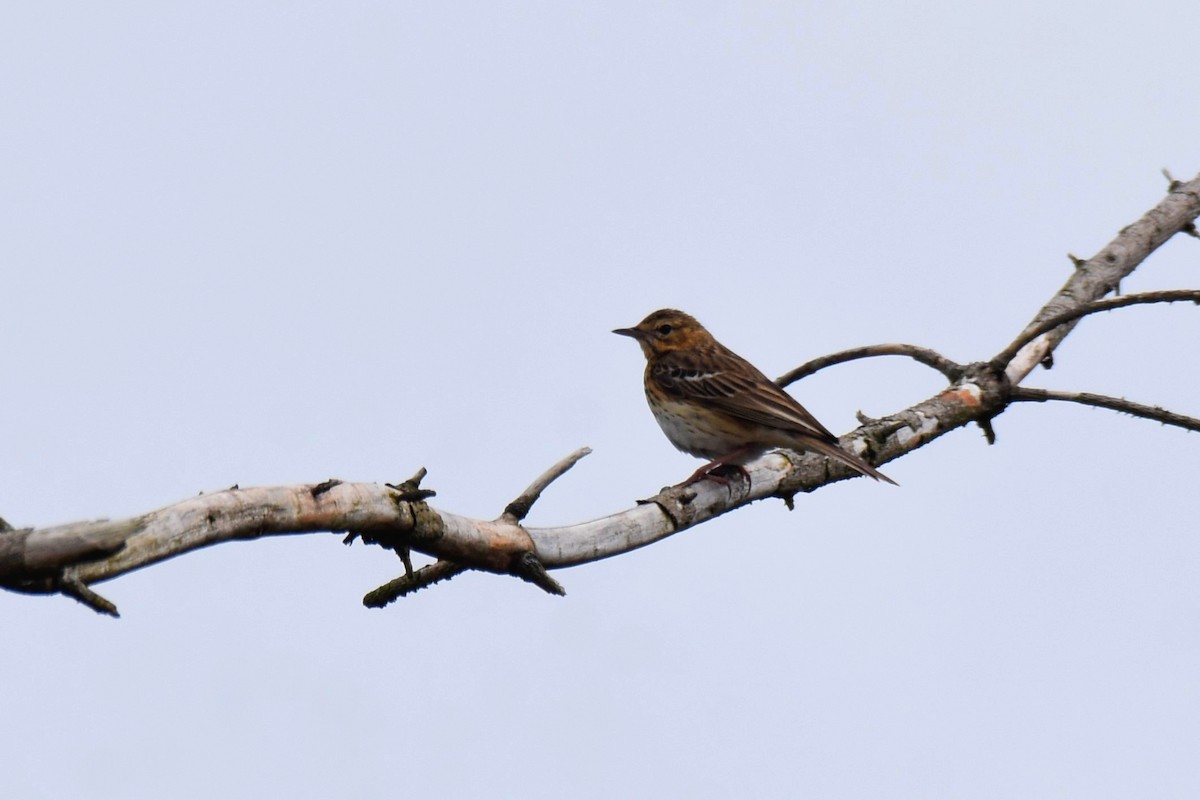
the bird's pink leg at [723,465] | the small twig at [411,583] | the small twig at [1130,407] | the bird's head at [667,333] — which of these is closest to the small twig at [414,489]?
the small twig at [411,583]

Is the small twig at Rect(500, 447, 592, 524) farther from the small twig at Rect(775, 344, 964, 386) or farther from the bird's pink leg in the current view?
the small twig at Rect(775, 344, 964, 386)

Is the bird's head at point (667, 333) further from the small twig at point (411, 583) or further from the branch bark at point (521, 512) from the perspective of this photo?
the small twig at point (411, 583)

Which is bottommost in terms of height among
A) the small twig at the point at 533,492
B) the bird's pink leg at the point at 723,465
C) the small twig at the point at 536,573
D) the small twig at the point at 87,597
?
the small twig at the point at 87,597

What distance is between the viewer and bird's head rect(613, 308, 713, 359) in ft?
35.9

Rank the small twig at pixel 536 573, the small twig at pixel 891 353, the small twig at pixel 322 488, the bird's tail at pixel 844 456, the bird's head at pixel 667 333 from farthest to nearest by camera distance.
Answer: the bird's head at pixel 667 333, the small twig at pixel 891 353, the bird's tail at pixel 844 456, the small twig at pixel 536 573, the small twig at pixel 322 488

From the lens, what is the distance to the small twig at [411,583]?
6.84 m

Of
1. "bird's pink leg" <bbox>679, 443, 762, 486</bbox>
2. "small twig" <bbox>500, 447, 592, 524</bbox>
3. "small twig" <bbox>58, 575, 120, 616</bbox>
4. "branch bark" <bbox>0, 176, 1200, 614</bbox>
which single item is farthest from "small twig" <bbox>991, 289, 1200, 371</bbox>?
"small twig" <bbox>58, 575, 120, 616</bbox>

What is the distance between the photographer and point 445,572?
686cm

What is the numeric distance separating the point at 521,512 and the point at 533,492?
0.40 feet

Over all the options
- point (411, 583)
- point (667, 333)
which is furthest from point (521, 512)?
point (667, 333)

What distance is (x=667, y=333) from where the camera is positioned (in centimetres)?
1099

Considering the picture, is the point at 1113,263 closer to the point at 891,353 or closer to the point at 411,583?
the point at 891,353

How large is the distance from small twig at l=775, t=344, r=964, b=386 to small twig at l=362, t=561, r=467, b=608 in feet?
13.2

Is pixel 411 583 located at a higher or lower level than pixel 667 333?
lower
